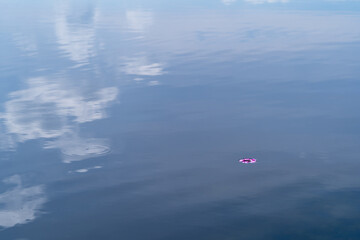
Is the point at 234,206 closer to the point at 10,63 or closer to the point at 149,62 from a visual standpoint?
the point at 149,62

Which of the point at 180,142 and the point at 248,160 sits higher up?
the point at 180,142

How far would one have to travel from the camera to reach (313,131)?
86.7 feet

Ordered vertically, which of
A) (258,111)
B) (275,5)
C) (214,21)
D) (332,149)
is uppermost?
(275,5)

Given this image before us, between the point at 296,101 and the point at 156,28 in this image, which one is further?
the point at 156,28

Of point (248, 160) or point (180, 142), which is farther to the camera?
point (180, 142)

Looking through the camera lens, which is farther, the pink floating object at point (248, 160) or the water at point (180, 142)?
the pink floating object at point (248, 160)

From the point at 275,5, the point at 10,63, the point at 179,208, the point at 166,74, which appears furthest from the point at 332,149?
the point at 275,5

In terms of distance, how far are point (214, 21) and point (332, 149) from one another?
2241 inches

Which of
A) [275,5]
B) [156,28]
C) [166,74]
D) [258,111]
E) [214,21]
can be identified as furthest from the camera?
[275,5]

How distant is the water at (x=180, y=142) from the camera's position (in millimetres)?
18188

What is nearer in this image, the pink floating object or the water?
the water

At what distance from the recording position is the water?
59.7 feet

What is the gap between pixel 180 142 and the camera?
25562 millimetres

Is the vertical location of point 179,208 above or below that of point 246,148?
below
